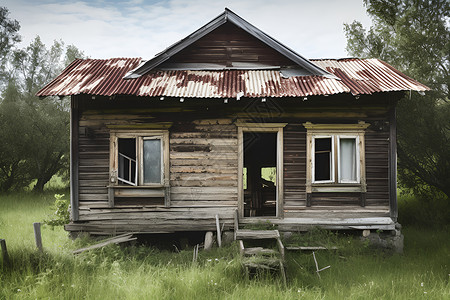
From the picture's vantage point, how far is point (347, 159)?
9945 millimetres

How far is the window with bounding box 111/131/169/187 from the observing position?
32.0 feet

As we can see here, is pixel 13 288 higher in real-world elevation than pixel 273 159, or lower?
lower

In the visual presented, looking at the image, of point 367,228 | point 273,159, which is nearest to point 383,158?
point 367,228

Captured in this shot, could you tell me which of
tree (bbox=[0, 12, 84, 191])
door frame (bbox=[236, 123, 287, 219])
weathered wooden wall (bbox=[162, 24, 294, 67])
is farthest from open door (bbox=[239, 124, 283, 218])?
tree (bbox=[0, 12, 84, 191])

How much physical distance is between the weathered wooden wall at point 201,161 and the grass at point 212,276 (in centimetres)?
89

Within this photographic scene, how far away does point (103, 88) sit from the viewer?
937 cm

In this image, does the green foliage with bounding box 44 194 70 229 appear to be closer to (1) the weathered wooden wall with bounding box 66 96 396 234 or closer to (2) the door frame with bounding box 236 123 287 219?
(1) the weathered wooden wall with bounding box 66 96 396 234

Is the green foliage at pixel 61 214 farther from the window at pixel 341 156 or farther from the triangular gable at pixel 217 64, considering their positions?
the window at pixel 341 156

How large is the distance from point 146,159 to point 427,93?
11.0 m

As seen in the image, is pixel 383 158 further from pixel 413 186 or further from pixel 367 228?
pixel 413 186

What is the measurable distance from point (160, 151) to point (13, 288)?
185 inches

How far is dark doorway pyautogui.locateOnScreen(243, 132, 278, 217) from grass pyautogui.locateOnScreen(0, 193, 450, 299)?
12.5ft

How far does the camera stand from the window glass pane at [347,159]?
9.92 meters

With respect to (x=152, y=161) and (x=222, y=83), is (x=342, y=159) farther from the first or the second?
(x=152, y=161)
